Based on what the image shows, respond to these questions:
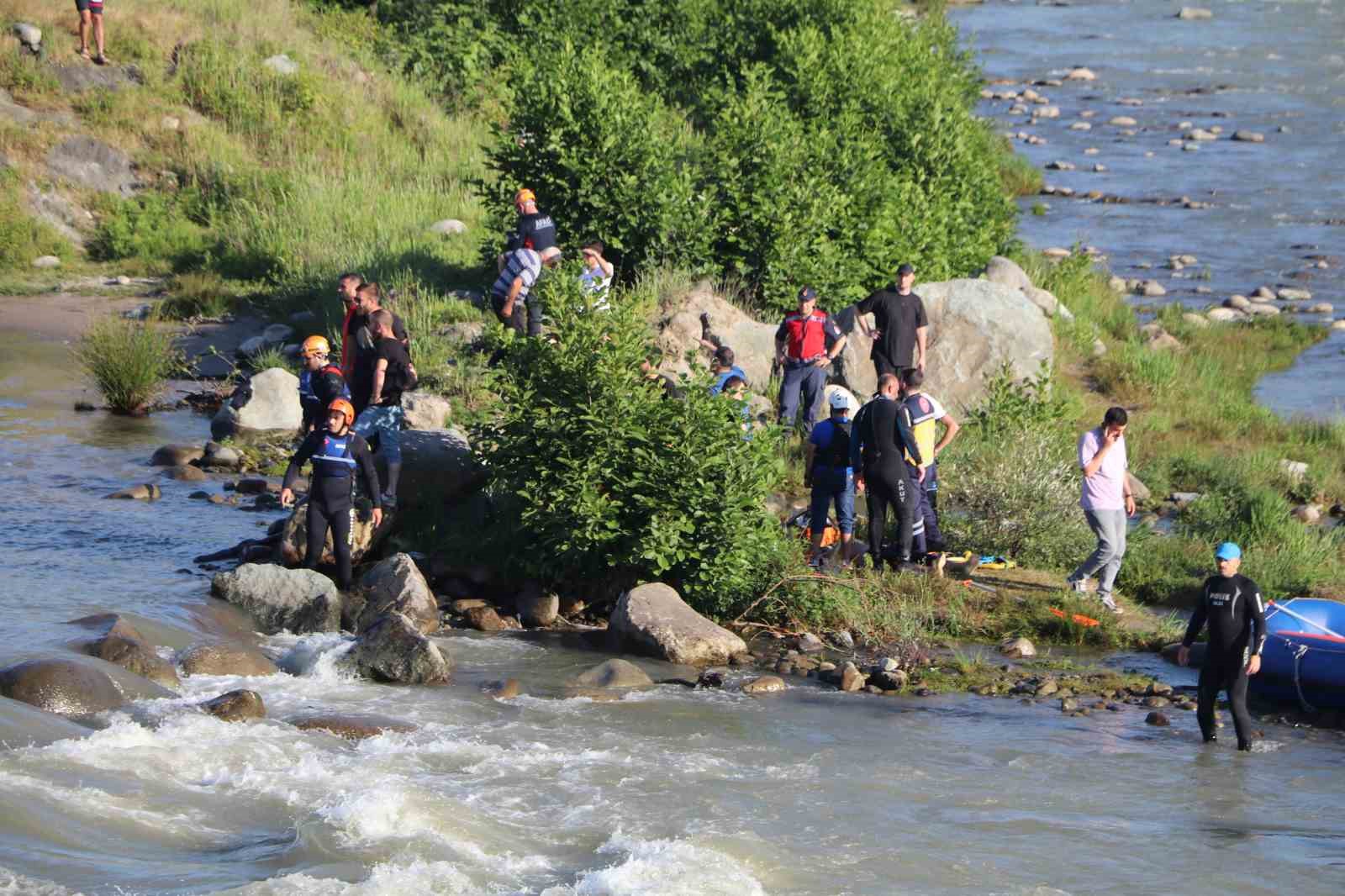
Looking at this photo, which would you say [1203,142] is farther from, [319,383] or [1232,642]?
[319,383]

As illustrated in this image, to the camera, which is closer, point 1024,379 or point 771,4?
point 1024,379

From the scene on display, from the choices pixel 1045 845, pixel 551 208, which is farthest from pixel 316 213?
pixel 1045 845

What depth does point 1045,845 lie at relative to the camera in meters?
9.21

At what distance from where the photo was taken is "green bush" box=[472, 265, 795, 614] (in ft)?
41.4

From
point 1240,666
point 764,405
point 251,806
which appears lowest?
point 251,806

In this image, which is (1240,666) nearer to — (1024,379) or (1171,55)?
(1024,379)

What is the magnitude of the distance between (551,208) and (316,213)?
182 inches

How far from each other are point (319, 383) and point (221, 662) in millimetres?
2620

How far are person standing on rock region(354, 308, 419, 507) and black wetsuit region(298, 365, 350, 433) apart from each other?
1.54 feet

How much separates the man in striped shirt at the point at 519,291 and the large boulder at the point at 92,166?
409 inches

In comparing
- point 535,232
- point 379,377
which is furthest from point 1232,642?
point 535,232

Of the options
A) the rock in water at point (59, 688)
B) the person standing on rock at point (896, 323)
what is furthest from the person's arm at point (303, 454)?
the person standing on rock at point (896, 323)

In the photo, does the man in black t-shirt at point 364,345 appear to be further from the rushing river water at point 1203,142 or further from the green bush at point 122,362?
the rushing river water at point 1203,142

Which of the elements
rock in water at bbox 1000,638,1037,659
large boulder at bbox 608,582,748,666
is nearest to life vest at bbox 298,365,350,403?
large boulder at bbox 608,582,748,666
